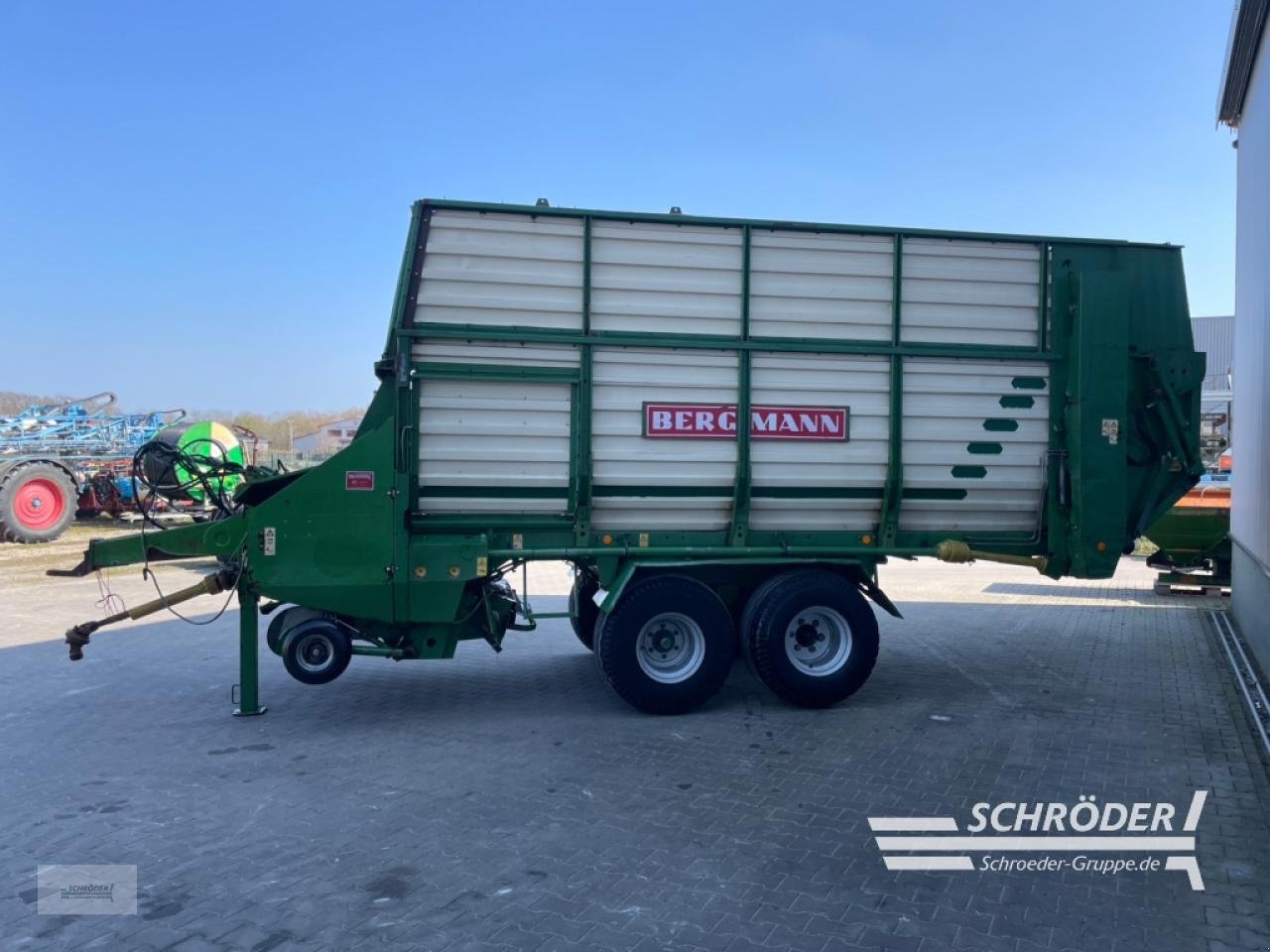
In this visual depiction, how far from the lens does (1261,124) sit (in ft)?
29.2

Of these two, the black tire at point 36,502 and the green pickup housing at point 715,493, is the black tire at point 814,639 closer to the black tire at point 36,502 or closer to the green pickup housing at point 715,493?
the green pickup housing at point 715,493

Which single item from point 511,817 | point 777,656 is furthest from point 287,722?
point 777,656

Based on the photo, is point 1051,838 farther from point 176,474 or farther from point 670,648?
point 176,474

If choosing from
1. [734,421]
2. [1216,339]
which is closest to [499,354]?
[734,421]

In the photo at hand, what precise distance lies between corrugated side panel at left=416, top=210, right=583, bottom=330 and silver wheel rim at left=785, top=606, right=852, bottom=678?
300cm

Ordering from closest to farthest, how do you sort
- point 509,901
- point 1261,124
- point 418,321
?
point 509,901, point 418,321, point 1261,124

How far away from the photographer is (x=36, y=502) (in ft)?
61.7

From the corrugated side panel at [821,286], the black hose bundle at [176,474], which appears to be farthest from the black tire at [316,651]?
the corrugated side panel at [821,286]

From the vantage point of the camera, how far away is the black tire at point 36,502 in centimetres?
1834

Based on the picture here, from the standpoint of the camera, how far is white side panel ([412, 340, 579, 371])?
6910 mm

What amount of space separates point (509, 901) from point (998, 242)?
627 centimetres

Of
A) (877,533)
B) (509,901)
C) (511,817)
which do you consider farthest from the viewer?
(877,533)

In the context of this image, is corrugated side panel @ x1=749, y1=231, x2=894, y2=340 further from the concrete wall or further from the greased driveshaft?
the greased driveshaft

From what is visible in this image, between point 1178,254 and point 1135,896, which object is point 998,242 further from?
point 1135,896
